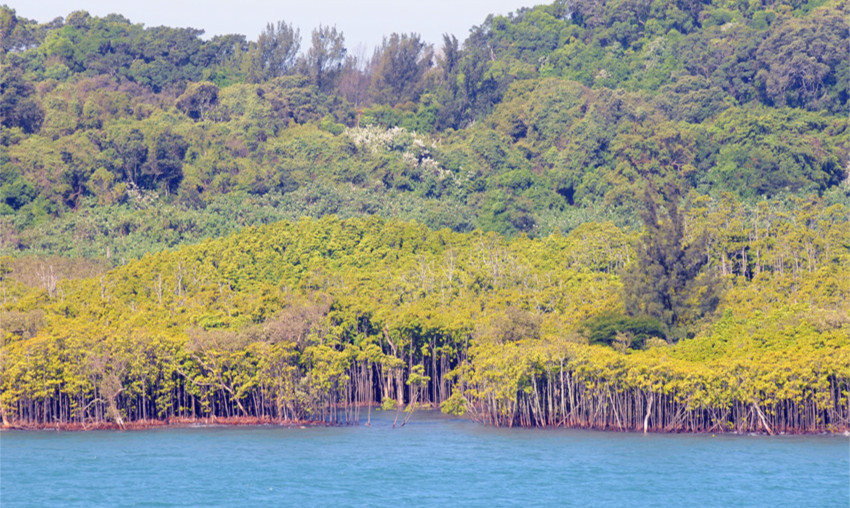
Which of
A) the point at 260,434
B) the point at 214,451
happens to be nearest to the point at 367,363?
the point at 260,434

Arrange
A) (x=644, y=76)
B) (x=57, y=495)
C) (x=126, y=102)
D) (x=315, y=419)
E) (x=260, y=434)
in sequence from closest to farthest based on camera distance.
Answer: (x=57, y=495)
(x=260, y=434)
(x=315, y=419)
(x=126, y=102)
(x=644, y=76)

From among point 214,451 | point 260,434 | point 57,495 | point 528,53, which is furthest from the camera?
point 528,53

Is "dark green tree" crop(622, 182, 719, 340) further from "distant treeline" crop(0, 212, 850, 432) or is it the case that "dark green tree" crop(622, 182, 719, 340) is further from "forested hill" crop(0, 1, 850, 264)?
"forested hill" crop(0, 1, 850, 264)

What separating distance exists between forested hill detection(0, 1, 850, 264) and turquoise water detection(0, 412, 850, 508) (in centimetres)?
2735

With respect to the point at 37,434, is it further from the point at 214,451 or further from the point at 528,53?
the point at 528,53

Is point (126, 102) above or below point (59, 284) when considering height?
above

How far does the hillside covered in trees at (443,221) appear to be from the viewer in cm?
3428

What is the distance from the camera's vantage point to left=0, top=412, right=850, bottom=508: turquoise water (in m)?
27.0

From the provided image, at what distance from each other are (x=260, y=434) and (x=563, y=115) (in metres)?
53.8

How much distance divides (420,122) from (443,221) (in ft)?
74.3

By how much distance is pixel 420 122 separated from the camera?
8725 cm

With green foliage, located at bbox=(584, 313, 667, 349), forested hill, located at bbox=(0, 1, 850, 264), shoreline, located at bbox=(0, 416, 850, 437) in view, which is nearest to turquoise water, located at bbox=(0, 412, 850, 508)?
shoreline, located at bbox=(0, 416, 850, 437)

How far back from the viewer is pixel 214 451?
104 feet

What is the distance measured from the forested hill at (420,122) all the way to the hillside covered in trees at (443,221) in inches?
9.4
